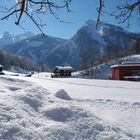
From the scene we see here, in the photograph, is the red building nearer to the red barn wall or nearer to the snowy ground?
the red barn wall

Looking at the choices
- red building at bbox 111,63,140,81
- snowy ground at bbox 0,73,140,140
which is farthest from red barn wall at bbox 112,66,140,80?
snowy ground at bbox 0,73,140,140

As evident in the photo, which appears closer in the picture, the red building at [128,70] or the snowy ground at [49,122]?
the snowy ground at [49,122]

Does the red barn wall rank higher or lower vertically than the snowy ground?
higher

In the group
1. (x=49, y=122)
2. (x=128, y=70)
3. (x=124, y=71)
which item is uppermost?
(x=128, y=70)

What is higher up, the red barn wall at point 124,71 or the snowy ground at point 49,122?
the red barn wall at point 124,71

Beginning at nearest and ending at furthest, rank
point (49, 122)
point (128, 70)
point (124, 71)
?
point (49, 122), point (124, 71), point (128, 70)

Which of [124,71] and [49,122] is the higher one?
[124,71]

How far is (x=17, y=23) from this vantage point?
5.53 m

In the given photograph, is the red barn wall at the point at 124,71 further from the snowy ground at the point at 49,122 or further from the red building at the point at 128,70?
the snowy ground at the point at 49,122

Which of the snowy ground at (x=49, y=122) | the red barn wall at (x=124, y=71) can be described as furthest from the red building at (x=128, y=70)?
the snowy ground at (x=49, y=122)

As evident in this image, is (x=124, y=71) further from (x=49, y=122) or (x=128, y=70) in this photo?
(x=49, y=122)

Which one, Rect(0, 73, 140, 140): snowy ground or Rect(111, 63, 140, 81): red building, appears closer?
Rect(0, 73, 140, 140): snowy ground

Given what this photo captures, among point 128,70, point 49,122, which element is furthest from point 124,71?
point 49,122

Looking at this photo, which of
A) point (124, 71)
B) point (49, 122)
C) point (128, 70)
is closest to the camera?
point (49, 122)
